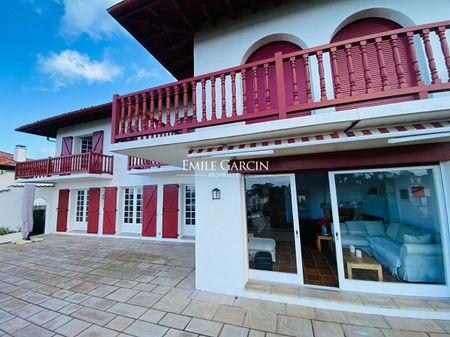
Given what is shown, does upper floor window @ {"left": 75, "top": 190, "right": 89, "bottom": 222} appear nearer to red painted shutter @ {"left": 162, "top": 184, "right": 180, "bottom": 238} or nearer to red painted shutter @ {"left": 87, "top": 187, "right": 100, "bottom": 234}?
red painted shutter @ {"left": 87, "top": 187, "right": 100, "bottom": 234}

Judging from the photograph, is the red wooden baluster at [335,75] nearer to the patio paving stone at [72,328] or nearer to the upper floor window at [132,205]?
the patio paving stone at [72,328]

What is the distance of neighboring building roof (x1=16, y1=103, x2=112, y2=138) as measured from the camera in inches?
472

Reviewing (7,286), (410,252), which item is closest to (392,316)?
(410,252)

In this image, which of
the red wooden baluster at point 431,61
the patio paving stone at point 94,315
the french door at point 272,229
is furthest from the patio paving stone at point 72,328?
the red wooden baluster at point 431,61

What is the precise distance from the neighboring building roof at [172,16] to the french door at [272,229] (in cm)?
507

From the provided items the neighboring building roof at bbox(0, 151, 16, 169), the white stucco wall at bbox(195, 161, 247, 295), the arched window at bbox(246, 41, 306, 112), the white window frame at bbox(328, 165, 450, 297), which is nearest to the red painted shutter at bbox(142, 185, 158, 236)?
the white stucco wall at bbox(195, 161, 247, 295)

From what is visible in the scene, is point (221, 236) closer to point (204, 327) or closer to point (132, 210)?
point (204, 327)

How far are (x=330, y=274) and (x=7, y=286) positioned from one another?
9.76 meters

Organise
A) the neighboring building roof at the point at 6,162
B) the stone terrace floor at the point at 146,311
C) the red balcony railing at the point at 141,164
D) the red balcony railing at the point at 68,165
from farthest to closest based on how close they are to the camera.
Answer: the neighboring building roof at the point at 6,162 → the red balcony railing at the point at 68,165 → the red balcony railing at the point at 141,164 → the stone terrace floor at the point at 146,311

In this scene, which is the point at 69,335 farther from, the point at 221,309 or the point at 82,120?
the point at 82,120

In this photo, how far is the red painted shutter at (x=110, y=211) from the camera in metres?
12.3

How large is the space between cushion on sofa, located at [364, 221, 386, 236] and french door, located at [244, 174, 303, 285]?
1.91 meters

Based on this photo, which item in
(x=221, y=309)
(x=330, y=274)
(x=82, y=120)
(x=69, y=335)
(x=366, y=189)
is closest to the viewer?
(x=69, y=335)

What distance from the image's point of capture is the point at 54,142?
15539mm
